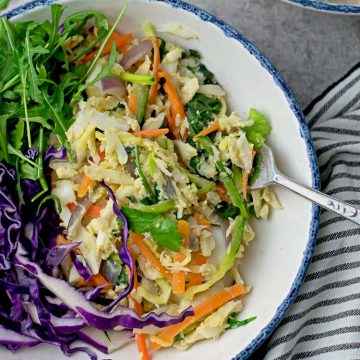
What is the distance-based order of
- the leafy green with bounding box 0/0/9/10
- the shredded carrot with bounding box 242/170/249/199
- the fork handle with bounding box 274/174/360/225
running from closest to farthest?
the fork handle with bounding box 274/174/360/225
the shredded carrot with bounding box 242/170/249/199
the leafy green with bounding box 0/0/9/10

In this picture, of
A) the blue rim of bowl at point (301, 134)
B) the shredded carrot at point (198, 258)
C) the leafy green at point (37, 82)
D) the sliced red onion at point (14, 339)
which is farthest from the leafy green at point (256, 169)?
the sliced red onion at point (14, 339)

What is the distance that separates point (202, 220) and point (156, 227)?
148 millimetres

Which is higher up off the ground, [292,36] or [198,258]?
[292,36]

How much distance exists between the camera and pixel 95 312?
6.17 ft

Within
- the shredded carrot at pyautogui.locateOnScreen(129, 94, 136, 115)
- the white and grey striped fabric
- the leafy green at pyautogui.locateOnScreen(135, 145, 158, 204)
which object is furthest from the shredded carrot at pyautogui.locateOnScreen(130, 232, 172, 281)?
the white and grey striped fabric

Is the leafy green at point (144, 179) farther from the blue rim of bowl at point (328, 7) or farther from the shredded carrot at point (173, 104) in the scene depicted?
the blue rim of bowl at point (328, 7)

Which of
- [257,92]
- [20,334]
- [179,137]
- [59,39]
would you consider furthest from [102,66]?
[20,334]

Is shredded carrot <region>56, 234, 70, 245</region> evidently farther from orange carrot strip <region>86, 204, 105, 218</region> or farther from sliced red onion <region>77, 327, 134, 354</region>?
sliced red onion <region>77, 327, 134, 354</region>

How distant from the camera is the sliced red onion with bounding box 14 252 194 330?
6.18 feet

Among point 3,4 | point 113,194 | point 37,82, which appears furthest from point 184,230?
point 3,4

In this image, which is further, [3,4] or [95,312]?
[3,4]

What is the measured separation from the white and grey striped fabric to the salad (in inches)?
8.6

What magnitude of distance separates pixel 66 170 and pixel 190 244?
1.24ft

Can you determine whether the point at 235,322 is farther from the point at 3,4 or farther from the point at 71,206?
the point at 3,4
